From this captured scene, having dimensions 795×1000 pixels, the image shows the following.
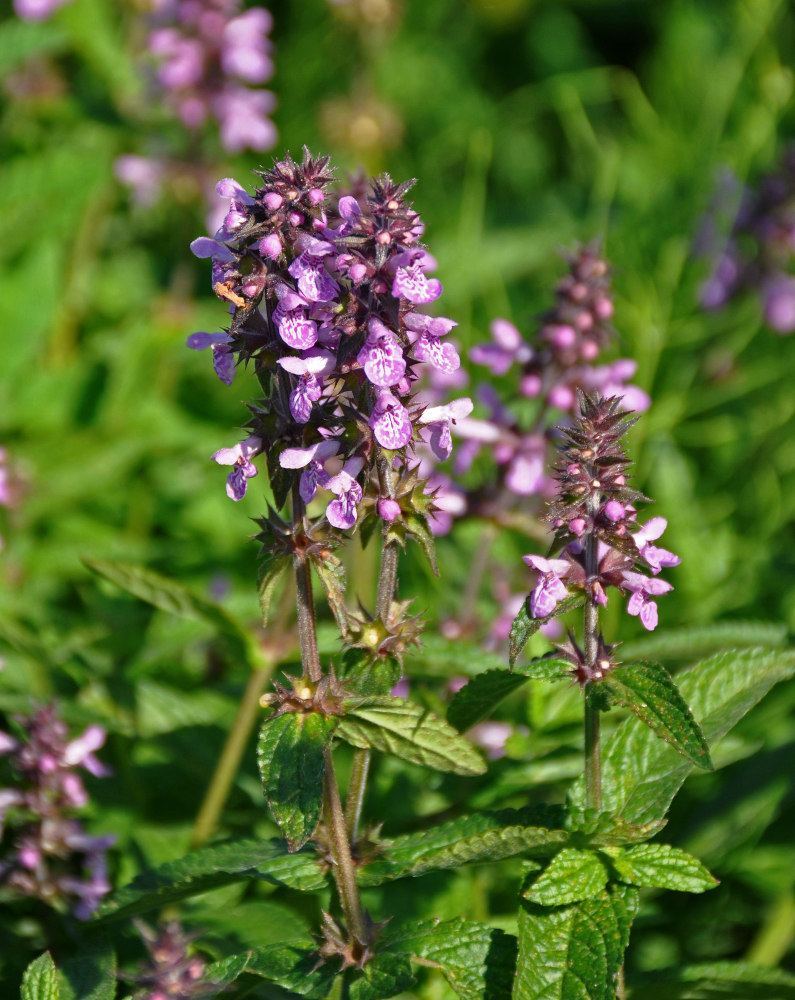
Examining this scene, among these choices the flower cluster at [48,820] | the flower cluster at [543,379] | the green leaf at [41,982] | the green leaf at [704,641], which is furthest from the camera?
the flower cluster at [543,379]

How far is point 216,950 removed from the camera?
187cm

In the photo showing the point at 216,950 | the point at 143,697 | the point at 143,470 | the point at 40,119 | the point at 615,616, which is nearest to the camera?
the point at 216,950

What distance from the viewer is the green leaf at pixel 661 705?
4.78ft

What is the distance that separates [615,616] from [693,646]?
854 mm

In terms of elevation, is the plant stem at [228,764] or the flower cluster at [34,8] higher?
the flower cluster at [34,8]

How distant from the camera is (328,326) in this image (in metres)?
1.49

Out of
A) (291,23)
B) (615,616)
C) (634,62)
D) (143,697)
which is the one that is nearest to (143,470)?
(143,697)

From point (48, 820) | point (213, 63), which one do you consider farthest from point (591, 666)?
point (213, 63)

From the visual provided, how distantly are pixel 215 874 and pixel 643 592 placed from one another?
0.81 meters

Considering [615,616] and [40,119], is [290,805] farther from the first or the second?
[40,119]

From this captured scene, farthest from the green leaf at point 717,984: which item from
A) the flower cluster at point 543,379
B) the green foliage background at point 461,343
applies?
the flower cluster at point 543,379

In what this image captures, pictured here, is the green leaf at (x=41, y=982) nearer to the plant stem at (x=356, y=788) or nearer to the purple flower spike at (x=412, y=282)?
the plant stem at (x=356, y=788)

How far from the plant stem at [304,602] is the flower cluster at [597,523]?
0.34 meters

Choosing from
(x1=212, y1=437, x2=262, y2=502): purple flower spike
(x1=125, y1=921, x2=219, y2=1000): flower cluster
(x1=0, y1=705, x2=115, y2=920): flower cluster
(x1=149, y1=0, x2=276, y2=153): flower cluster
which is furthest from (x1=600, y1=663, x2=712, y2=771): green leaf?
(x1=149, y1=0, x2=276, y2=153): flower cluster
